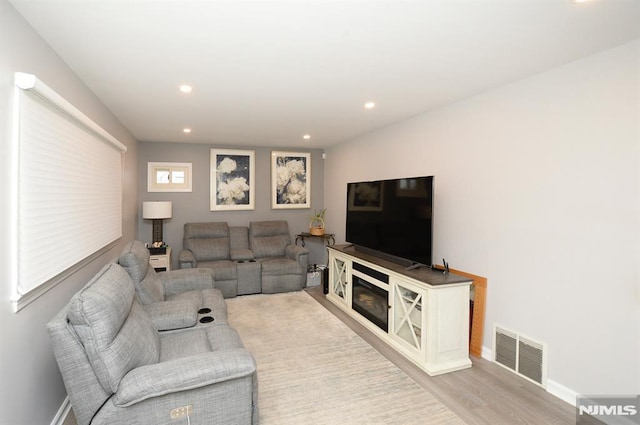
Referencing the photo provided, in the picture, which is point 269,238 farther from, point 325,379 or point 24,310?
point 24,310

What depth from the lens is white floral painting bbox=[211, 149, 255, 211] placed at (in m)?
5.80

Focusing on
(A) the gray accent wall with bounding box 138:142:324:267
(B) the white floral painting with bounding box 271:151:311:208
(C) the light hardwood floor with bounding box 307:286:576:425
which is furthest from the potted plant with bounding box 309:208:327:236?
(C) the light hardwood floor with bounding box 307:286:576:425

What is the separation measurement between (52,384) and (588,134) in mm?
3869

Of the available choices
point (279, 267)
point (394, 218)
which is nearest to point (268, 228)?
point (279, 267)

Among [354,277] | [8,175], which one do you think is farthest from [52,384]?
[354,277]

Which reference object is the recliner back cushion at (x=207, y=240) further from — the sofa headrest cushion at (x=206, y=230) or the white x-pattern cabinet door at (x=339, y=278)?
the white x-pattern cabinet door at (x=339, y=278)

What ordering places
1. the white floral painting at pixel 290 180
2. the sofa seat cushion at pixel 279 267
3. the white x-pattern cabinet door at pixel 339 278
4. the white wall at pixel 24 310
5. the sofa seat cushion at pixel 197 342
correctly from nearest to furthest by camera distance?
the white wall at pixel 24 310 → the sofa seat cushion at pixel 197 342 → the white x-pattern cabinet door at pixel 339 278 → the sofa seat cushion at pixel 279 267 → the white floral painting at pixel 290 180

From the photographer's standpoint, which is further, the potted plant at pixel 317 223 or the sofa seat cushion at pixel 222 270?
the potted plant at pixel 317 223

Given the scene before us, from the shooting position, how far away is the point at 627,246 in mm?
2070

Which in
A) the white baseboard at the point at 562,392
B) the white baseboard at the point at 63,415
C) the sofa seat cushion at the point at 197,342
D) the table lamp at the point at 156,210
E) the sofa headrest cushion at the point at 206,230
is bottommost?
the white baseboard at the point at 63,415

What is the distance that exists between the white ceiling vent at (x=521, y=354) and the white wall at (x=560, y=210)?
0.06m

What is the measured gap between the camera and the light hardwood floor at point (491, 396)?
2.22 m

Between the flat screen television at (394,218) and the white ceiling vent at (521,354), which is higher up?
the flat screen television at (394,218)

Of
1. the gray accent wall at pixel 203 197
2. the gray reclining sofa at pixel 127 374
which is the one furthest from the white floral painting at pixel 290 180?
the gray reclining sofa at pixel 127 374
